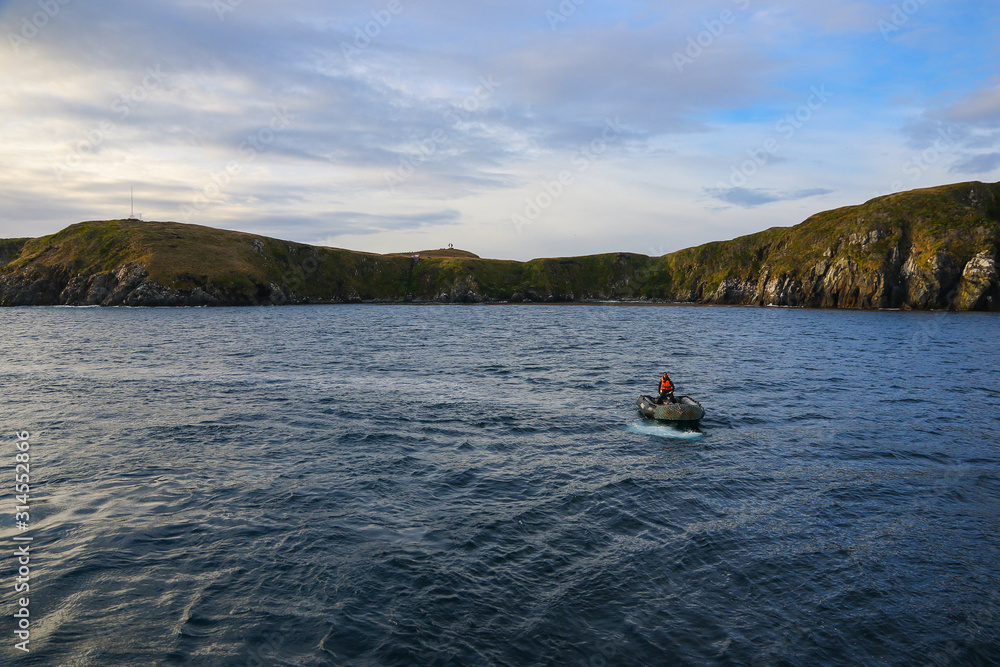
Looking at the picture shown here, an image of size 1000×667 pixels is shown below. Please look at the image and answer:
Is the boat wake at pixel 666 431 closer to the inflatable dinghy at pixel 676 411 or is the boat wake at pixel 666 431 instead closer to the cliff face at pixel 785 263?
the inflatable dinghy at pixel 676 411

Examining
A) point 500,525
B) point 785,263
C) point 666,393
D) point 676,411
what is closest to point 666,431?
point 676,411

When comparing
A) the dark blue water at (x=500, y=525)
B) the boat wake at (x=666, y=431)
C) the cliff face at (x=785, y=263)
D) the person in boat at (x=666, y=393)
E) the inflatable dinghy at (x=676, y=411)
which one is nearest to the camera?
the dark blue water at (x=500, y=525)

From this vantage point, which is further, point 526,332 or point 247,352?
point 526,332

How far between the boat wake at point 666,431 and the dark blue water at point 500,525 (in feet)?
0.82

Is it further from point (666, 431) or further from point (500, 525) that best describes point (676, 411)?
point (500, 525)

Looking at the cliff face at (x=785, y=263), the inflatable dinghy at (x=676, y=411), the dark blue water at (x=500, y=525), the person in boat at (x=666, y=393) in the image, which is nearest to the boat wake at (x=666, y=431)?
the dark blue water at (x=500, y=525)

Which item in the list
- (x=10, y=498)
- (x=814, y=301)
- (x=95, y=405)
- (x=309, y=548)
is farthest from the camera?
(x=814, y=301)

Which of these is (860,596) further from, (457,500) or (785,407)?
(785,407)

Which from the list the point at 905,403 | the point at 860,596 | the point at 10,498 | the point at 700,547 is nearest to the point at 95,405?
the point at 10,498

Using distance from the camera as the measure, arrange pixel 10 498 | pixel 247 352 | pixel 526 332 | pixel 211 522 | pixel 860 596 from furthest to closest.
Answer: pixel 526 332 < pixel 247 352 < pixel 10 498 < pixel 211 522 < pixel 860 596

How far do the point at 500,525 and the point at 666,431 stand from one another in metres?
15.1

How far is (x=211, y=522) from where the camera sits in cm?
1781

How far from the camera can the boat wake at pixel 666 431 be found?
28703mm

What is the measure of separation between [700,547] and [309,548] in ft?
40.3
